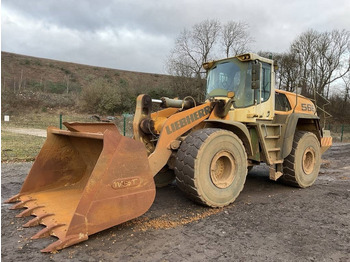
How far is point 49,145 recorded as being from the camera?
15.5 ft

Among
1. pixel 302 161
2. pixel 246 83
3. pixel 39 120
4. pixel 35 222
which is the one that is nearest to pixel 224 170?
pixel 246 83

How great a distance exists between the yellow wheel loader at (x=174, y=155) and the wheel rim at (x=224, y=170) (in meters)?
0.02

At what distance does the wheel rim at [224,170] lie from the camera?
4676 millimetres

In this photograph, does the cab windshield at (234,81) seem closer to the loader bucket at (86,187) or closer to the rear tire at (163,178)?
the rear tire at (163,178)

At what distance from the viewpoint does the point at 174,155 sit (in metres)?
4.58

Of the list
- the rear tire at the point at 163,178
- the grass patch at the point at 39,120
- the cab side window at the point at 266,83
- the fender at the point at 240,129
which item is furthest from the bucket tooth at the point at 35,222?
the grass patch at the point at 39,120

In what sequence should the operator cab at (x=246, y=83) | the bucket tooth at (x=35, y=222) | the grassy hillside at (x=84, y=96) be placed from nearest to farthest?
the bucket tooth at (x=35, y=222)
the operator cab at (x=246, y=83)
the grassy hillside at (x=84, y=96)

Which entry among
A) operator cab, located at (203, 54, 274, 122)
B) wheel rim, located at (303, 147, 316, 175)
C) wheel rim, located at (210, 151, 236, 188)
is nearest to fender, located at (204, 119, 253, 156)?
operator cab, located at (203, 54, 274, 122)

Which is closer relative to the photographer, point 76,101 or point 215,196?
point 215,196

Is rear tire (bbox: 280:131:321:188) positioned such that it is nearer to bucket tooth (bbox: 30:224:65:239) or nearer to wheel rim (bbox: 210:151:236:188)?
wheel rim (bbox: 210:151:236:188)

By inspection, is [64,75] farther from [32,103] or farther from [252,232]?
[252,232]

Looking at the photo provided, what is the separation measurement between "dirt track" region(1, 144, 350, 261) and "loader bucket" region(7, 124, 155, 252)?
8.1 inches

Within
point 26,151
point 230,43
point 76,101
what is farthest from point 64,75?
point 26,151

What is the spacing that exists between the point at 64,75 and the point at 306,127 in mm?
47174
